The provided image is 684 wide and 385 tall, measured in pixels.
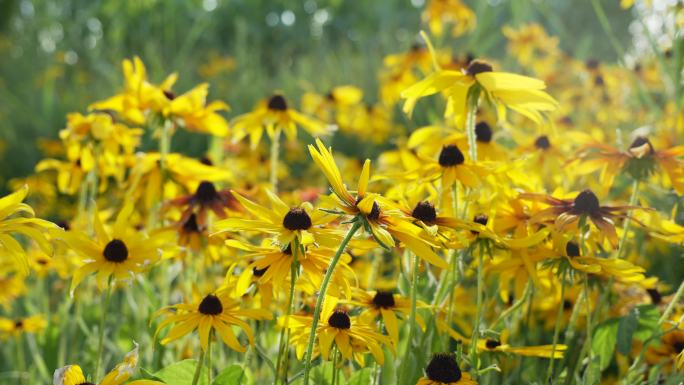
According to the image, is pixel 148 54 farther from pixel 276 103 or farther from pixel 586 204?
pixel 586 204

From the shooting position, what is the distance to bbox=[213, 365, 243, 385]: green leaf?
48.6 inches

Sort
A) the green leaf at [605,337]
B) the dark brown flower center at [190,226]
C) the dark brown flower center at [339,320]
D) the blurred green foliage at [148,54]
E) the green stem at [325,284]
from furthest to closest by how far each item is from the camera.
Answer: the blurred green foliage at [148,54] < the dark brown flower center at [190,226] < the green leaf at [605,337] < the dark brown flower center at [339,320] < the green stem at [325,284]

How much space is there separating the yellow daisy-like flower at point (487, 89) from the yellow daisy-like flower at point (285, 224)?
339 mm

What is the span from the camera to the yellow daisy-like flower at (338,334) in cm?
113

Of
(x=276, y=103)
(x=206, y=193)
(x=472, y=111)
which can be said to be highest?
(x=276, y=103)

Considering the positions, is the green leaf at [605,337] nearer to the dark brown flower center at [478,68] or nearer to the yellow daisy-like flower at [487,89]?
the yellow daisy-like flower at [487,89]

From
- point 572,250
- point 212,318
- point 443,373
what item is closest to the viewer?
point 443,373

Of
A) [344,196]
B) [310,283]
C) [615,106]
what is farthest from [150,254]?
[615,106]

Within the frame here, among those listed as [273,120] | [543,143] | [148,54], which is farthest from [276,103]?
[148,54]

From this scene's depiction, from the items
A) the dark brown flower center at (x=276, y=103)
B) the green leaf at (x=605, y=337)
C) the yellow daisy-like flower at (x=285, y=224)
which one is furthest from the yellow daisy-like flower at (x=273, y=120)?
the yellow daisy-like flower at (x=285, y=224)

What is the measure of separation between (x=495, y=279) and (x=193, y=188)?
2.43 feet

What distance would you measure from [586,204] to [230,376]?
2.09 feet

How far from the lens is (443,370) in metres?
1.11

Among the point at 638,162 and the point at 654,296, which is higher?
the point at 638,162
